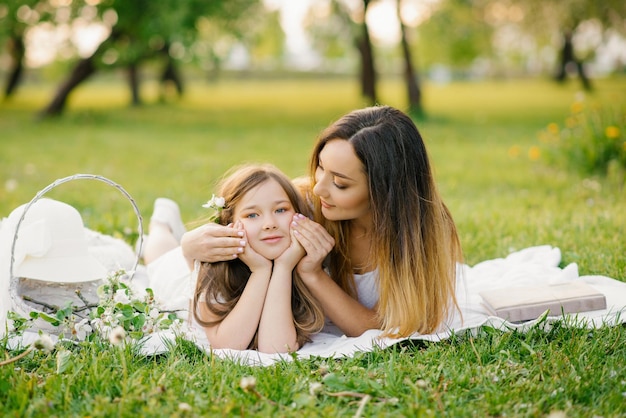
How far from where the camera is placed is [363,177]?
3.15 meters

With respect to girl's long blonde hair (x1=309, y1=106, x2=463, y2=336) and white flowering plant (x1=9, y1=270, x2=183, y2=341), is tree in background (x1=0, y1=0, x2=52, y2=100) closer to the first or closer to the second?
white flowering plant (x1=9, y1=270, x2=183, y2=341)

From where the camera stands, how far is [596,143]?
7.14 meters

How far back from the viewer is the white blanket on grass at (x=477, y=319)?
308cm

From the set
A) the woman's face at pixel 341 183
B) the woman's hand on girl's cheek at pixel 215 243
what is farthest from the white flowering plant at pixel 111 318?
the woman's face at pixel 341 183

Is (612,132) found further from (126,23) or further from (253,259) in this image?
(126,23)

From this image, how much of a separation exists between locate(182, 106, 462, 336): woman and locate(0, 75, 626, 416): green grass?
9.9 inches

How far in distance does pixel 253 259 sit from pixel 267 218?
21 centimetres

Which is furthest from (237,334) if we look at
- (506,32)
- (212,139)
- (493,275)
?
(506,32)

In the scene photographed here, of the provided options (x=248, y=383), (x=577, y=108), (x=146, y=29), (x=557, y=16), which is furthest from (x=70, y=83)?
(x=248, y=383)

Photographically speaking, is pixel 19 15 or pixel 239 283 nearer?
pixel 239 283

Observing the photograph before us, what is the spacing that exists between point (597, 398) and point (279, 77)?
47.4 m

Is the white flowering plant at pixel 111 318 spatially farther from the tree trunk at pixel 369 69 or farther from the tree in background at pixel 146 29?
the tree trunk at pixel 369 69

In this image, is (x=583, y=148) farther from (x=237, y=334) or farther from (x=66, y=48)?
(x=66, y=48)

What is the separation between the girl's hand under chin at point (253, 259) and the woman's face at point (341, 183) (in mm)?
371
